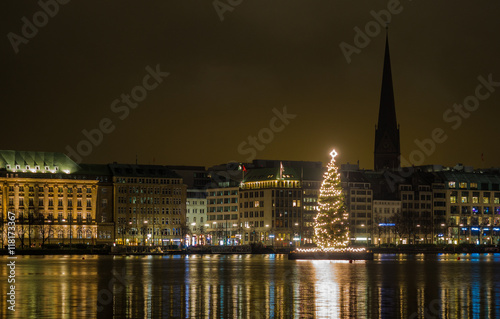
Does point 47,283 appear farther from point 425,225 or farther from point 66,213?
point 425,225

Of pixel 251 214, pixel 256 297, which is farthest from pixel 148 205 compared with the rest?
pixel 256 297

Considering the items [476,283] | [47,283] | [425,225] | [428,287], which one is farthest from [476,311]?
[425,225]

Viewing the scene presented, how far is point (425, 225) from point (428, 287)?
14505cm

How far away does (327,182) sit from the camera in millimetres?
103000

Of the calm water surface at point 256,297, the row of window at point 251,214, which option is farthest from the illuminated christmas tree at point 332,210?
the row of window at point 251,214

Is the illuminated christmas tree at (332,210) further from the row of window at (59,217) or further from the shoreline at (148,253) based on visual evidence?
the row of window at (59,217)

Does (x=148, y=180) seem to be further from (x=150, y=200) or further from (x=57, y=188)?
(x=57, y=188)

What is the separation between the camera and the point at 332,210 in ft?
336

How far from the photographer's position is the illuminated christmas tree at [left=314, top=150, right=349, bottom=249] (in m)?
103

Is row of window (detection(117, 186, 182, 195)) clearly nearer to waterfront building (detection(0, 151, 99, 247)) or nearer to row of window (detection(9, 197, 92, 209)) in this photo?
waterfront building (detection(0, 151, 99, 247))

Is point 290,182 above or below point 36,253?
above

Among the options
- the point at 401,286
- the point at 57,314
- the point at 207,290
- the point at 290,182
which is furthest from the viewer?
the point at 290,182

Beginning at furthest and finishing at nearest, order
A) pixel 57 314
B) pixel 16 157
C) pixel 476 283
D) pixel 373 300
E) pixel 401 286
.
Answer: pixel 16 157, pixel 476 283, pixel 401 286, pixel 373 300, pixel 57 314

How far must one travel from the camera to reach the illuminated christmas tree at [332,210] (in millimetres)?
102625
